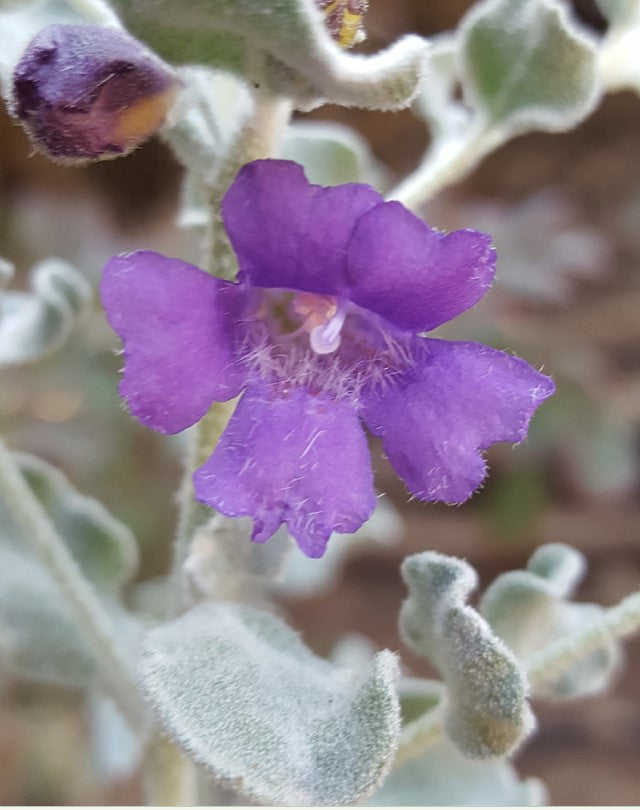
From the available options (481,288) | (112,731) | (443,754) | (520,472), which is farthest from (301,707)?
(520,472)

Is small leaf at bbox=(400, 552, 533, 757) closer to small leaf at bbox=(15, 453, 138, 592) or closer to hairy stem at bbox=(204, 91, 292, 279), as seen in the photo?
hairy stem at bbox=(204, 91, 292, 279)

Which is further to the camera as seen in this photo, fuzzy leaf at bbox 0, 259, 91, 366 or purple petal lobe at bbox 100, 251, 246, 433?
fuzzy leaf at bbox 0, 259, 91, 366

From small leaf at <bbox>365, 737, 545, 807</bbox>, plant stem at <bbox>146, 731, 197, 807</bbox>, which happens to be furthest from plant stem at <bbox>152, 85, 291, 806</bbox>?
small leaf at <bbox>365, 737, 545, 807</bbox>

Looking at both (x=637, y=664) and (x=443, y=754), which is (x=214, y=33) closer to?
(x=443, y=754)

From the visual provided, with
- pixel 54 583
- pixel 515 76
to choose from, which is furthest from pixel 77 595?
pixel 515 76

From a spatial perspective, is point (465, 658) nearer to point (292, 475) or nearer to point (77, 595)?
point (292, 475)

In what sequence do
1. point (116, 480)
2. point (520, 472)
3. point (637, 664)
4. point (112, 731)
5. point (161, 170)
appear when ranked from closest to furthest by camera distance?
point (112, 731) → point (116, 480) → point (520, 472) → point (637, 664) → point (161, 170)

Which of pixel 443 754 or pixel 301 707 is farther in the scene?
pixel 443 754
